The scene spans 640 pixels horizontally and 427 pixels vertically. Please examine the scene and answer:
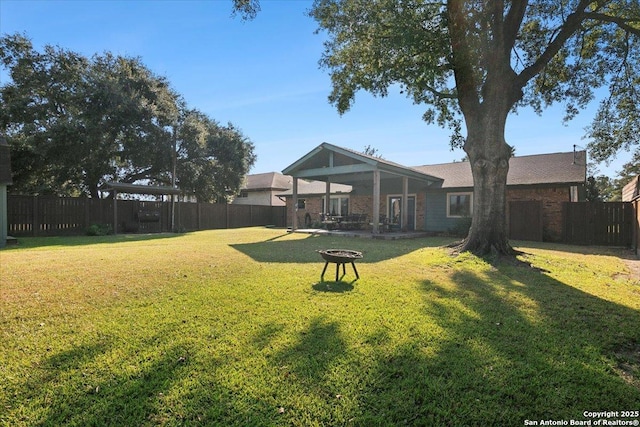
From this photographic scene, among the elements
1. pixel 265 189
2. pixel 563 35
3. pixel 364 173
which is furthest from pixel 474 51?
pixel 265 189

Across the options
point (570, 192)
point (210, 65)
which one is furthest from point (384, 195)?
point (210, 65)

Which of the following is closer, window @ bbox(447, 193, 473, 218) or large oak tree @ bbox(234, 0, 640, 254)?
large oak tree @ bbox(234, 0, 640, 254)

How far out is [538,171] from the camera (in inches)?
614

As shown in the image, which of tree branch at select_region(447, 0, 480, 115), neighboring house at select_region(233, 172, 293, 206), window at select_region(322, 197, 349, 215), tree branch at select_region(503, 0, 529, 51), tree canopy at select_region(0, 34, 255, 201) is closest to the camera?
tree branch at select_region(447, 0, 480, 115)

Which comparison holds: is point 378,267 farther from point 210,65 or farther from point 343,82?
point 210,65

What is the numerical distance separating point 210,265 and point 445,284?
5031mm

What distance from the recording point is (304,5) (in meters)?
10.6

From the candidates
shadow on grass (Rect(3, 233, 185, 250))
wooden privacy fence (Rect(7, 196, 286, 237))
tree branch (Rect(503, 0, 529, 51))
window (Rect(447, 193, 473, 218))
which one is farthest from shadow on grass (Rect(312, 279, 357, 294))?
wooden privacy fence (Rect(7, 196, 286, 237))

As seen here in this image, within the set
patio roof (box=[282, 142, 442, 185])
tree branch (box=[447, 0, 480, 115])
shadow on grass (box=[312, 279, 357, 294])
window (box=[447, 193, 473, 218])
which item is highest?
tree branch (box=[447, 0, 480, 115])

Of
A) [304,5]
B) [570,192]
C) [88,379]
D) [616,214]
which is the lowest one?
[88,379]

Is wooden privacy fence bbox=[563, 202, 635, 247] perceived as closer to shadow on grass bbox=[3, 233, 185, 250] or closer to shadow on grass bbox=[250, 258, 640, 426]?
shadow on grass bbox=[250, 258, 640, 426]

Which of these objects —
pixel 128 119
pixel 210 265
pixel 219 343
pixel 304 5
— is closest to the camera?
pixel 219 343

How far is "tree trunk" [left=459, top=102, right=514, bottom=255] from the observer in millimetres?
8719

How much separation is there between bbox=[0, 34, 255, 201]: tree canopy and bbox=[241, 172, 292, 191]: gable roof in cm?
1131
